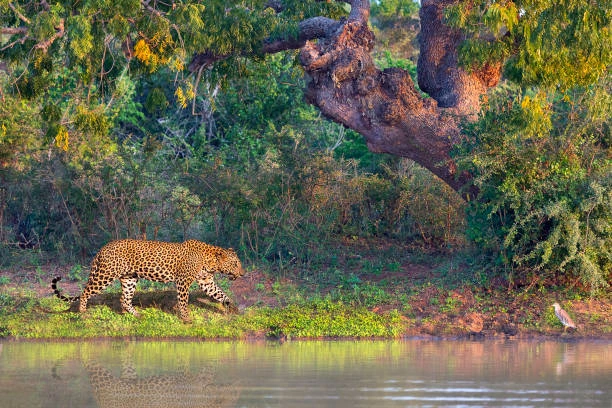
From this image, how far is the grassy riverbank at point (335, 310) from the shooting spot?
12.8 metres

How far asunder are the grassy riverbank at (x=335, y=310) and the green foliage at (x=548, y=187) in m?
0.49

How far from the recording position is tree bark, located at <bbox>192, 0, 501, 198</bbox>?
14.7 metres

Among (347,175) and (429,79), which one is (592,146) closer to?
(429,79)

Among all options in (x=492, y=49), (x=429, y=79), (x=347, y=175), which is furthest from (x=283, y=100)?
(x=492, y=49)

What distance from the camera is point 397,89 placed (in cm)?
1491

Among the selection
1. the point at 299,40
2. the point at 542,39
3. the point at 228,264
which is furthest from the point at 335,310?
the point at 299,40

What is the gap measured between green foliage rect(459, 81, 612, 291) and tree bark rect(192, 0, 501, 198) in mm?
792

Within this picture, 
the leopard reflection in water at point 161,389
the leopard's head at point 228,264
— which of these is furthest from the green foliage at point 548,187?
the leopard reflection in water at point 161,389

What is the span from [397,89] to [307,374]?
624cm

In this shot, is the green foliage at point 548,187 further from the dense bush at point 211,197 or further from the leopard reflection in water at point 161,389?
the leopard reflection in water at point 161,389

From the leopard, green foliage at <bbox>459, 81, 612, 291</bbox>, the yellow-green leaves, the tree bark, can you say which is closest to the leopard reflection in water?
the leopard

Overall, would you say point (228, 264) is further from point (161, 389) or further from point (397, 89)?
point (161, 389)

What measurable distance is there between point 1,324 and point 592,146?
8.08 m

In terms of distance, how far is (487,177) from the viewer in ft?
44.6
